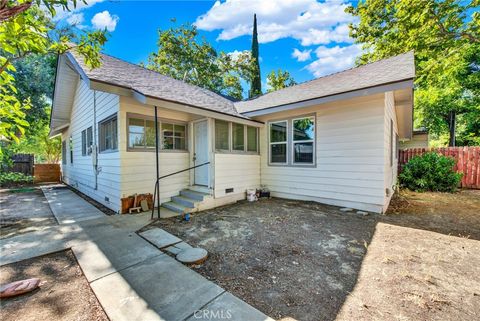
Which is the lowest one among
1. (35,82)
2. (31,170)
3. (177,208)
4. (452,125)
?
(177,208)

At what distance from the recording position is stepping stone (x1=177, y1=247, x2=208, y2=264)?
2898 millimetres

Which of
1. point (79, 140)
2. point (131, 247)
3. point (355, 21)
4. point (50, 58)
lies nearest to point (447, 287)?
point (131, 247)

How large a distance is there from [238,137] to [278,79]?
54.1 feet

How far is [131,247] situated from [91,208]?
12.0 ft

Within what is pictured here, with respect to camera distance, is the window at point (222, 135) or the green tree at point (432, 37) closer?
the window at point (222, 135)

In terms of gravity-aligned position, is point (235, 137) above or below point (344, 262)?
above

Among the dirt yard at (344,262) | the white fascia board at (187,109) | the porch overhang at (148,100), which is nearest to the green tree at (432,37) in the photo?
the dirt yard at (344,262)

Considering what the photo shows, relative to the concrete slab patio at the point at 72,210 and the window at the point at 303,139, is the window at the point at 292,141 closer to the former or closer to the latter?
the window at the point at 303,139

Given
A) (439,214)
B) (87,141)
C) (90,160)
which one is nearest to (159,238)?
(90,160)

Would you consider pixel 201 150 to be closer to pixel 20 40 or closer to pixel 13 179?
pixel 20 40

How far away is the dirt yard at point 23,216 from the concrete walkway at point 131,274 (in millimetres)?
501

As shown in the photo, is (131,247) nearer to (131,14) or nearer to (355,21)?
(131,14)

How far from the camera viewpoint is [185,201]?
5824 mm

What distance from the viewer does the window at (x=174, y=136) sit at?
631cm
